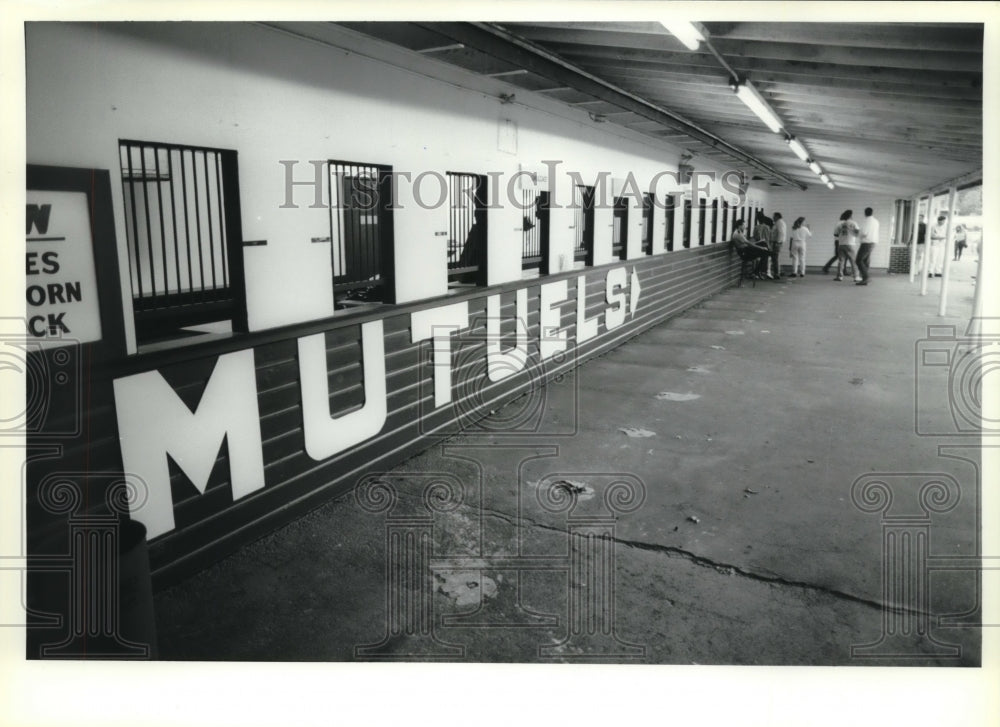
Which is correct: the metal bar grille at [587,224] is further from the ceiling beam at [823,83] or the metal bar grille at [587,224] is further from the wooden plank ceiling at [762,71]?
the ceiling beam at [823,83]

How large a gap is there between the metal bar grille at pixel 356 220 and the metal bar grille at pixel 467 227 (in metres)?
1.02

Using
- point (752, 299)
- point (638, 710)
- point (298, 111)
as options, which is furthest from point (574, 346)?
point (752, 299)

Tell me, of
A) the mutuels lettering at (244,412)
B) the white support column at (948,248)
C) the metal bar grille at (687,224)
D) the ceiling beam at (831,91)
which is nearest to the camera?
the mutuels lettering at (244,412)

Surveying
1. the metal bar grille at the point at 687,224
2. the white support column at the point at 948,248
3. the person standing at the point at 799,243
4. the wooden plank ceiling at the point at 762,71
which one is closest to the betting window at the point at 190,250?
the wooden plank ceiling at the point at 762,71

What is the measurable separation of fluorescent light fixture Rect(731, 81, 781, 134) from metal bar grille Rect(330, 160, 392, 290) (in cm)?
325

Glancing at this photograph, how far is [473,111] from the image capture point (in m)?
6.02

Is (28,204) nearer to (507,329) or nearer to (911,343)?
(507,329)

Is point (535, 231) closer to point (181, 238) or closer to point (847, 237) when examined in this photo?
point (181, 238)

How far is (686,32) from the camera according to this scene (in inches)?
175

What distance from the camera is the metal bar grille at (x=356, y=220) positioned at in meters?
4.94

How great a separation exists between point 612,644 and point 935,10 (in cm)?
299

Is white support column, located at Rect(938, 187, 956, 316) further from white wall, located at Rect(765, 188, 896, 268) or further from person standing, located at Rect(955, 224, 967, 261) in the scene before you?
person standing, located at Rect(955, 224, 967, 261)

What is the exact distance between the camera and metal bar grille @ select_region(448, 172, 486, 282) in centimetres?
622

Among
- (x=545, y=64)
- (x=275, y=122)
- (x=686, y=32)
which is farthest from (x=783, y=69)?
(x=275, y=122)
